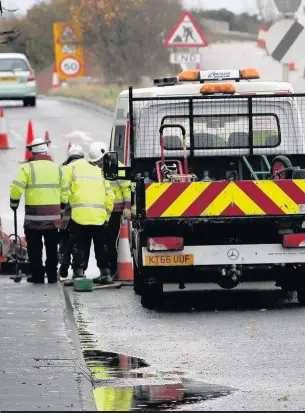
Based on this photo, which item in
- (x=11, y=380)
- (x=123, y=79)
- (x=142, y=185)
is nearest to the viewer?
(x=11, y=380)

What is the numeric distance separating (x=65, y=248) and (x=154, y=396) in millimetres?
8428

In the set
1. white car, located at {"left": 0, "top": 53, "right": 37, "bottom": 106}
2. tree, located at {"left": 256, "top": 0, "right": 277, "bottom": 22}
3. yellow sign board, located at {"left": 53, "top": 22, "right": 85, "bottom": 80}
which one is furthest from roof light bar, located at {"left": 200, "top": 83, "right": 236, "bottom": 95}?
yellow sign board, located at {"left": 53, "top": 22, "right": 85, "bottom": 80}

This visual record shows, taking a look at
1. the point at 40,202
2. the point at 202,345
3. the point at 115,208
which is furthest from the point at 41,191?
the point at 202,345

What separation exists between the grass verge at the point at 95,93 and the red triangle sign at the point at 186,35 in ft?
42.3

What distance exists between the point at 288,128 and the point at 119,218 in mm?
2592

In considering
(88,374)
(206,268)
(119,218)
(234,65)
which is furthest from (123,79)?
(88,374)

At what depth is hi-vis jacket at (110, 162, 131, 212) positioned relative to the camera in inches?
692

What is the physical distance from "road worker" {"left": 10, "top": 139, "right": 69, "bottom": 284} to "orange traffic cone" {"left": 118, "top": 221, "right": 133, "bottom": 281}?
841 millimetres

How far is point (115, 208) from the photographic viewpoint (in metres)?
17.6

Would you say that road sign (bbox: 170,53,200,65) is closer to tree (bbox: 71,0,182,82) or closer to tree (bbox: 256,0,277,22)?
tree (bbox: 256,0,277,22)

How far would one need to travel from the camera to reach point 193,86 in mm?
16984

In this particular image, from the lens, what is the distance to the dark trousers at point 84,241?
17.0m

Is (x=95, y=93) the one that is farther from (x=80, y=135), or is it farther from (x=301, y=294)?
(x=301, y=294)

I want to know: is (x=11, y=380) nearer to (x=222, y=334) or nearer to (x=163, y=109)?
(x=222, y=334)
